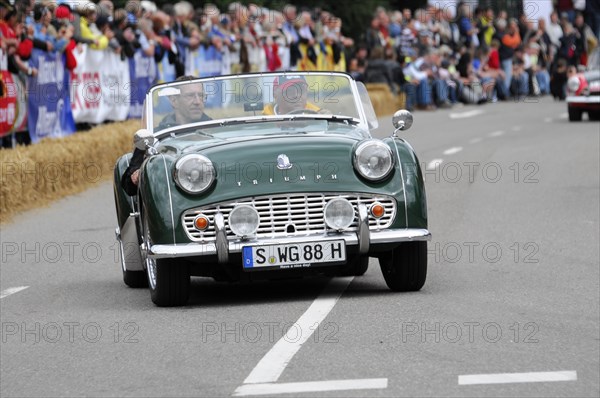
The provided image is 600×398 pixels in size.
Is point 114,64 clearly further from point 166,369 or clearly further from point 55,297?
point 166,369

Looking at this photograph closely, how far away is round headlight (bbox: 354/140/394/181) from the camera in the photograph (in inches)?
336

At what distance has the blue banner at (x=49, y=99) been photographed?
1825cm

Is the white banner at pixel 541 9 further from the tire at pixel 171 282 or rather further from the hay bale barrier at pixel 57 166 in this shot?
the tire at pixel 171 282

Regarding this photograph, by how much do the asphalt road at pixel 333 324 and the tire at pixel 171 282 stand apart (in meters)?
0.08

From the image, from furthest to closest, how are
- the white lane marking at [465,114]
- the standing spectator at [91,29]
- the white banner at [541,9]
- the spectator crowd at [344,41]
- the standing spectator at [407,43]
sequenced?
the white banner at [541,9], the standing spectator at [407,43], the white lane marking at [465,114], the standing spectator at [91,29], the spectator crowd at [344,41]

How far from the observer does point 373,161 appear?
28.1ft

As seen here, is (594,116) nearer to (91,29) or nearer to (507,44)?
(91,29)

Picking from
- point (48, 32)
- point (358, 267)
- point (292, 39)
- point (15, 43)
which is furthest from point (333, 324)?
point (292, 39)

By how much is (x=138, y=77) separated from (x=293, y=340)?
55.1 feet

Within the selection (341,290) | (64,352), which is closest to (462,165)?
(341,290)

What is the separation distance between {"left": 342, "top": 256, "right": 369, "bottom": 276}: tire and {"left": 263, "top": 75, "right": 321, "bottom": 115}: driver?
1089 millimetres

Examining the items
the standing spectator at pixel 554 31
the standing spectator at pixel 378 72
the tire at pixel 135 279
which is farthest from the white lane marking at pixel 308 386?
the standing spectator at pixel 554 31

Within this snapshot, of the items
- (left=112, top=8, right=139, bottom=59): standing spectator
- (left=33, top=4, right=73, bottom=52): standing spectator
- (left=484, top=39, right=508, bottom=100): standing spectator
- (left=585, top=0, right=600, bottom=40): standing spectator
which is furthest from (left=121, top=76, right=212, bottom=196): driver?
(left=585, top=0, right=600, bottom=40): standing spectator

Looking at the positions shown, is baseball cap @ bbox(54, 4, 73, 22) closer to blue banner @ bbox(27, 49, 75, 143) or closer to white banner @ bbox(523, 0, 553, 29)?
blue banner @ bbox(27, 49, 75, 143)
